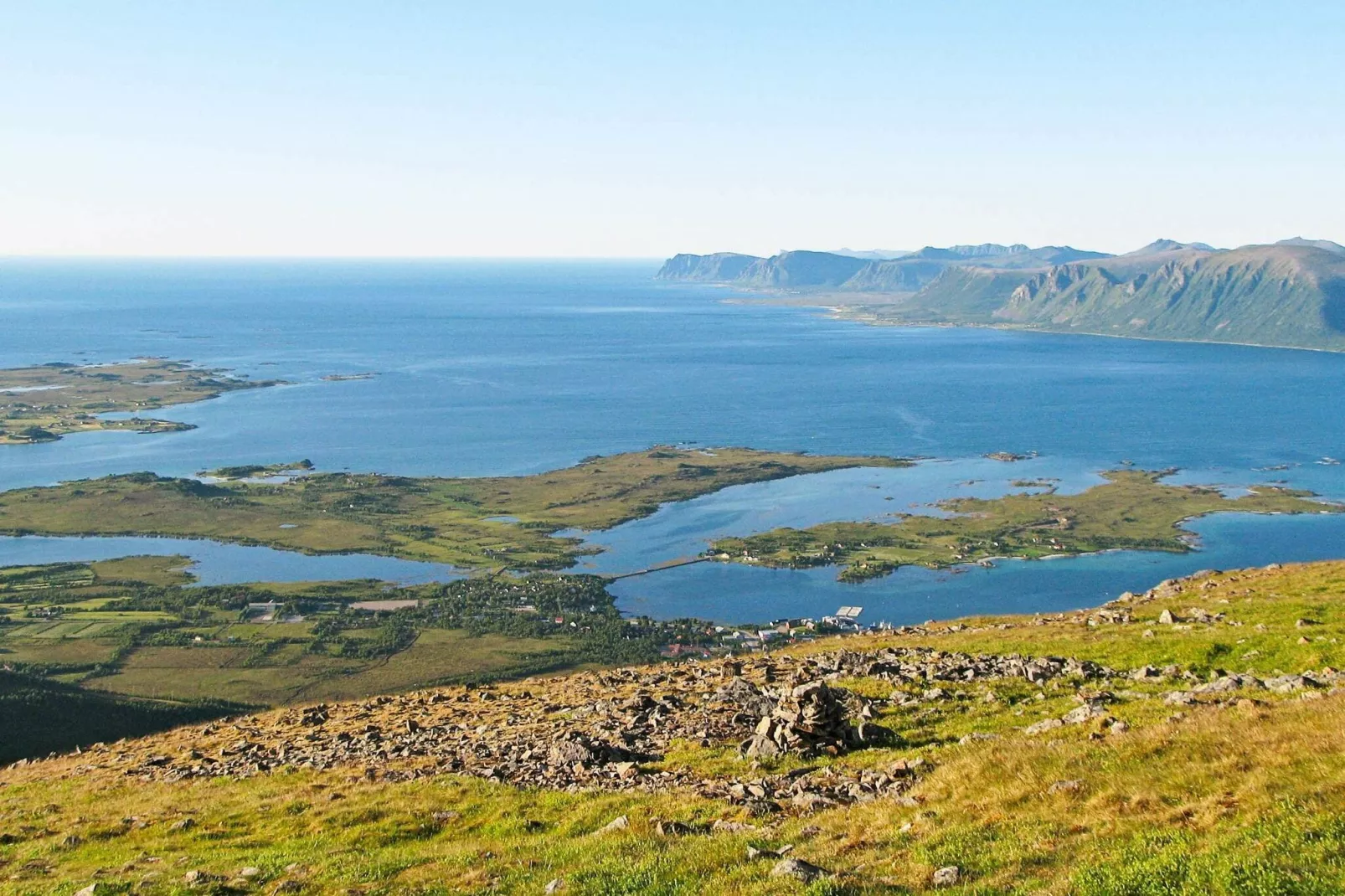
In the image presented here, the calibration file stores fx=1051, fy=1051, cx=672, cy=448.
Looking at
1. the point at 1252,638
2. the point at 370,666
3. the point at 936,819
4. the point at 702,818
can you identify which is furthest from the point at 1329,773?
the point at 370,666

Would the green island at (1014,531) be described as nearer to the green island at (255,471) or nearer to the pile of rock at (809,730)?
the green island at (255,471)

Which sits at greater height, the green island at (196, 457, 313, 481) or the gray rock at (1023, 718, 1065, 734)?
the gray rock at (1023, 718, 1065, 734)

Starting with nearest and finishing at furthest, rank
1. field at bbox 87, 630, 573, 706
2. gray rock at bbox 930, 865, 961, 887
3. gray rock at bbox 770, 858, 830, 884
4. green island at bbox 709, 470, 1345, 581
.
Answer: gray rock at bbox 930, 865, 961, 887, gray rock at bbox 770, 858, 830, 884, field at bbox 87, 630, 573, 706, green island at bbox 709, 470, 1345, 581

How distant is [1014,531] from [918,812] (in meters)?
136

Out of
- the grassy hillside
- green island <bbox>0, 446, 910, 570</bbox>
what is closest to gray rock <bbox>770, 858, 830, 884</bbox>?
the grassy hillside

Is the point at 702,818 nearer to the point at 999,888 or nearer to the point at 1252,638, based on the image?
the point at 999,888

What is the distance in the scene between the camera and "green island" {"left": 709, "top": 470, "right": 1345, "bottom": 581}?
136750 mm

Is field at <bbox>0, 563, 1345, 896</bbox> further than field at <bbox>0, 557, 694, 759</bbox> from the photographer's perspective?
No

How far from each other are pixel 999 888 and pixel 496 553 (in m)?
132

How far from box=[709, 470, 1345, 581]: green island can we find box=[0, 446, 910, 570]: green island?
95.9ft

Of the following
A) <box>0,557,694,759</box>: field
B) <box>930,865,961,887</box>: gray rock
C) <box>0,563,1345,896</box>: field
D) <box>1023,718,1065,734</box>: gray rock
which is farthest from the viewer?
<box>0,557,694,759</box>: field

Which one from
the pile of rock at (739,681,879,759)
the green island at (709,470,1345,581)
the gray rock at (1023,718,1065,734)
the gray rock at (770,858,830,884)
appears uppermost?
the gray rock at (770,858,830,884)

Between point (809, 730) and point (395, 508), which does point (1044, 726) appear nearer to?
point (809, 730)

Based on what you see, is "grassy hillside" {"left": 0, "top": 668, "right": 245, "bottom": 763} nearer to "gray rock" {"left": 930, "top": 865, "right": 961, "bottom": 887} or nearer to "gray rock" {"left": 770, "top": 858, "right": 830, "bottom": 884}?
"gray rock" {"left": 770, "top": 858, "right": 830, "bottom": 884}
